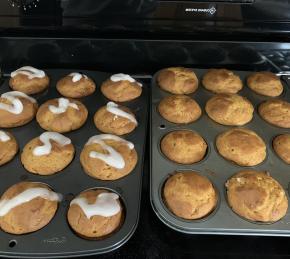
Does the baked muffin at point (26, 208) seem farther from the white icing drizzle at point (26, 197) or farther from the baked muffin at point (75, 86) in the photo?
the baked muffin at point (75, 86)

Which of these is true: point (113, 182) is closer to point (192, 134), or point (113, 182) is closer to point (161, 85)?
point (192, 134)

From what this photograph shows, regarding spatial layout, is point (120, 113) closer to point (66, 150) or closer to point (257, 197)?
point (66, 150)

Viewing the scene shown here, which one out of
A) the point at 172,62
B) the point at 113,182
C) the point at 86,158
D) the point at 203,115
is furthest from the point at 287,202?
the point at 172,62

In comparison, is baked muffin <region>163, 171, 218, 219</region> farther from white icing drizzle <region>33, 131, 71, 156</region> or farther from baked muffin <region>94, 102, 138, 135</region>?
white icing drizzle <region>33, 131, 71, 156</region>

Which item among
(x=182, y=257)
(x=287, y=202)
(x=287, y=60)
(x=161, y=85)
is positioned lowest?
(x=182, y=257)

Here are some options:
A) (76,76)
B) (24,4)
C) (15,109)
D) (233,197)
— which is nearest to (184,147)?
(233,197)

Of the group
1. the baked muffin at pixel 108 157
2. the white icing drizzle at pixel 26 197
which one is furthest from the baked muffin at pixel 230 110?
the white icing drizzle at pixel 26 197

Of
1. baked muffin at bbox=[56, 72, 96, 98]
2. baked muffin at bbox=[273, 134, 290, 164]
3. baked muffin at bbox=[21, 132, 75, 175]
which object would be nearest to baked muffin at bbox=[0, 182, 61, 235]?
baked muffin at bbox=[21, 132, 75, 175]

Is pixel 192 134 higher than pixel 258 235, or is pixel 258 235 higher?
pixel 192 134
